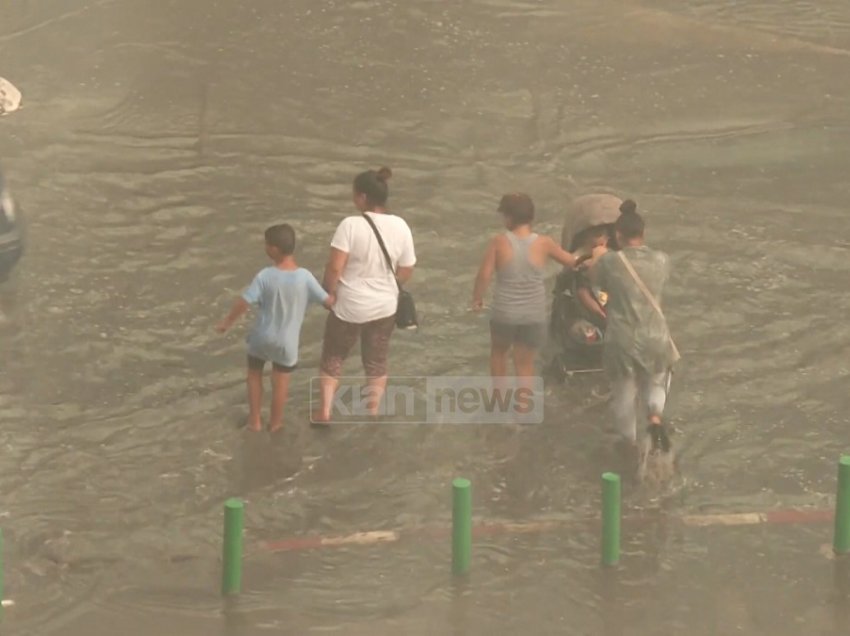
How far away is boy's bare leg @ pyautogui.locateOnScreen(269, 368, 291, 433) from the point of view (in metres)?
10.7

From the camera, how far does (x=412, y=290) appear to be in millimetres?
12984

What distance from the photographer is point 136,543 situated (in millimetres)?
9625

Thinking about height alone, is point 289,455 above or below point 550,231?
below

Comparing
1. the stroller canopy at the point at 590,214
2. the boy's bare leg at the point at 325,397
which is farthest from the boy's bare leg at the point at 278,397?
the stroller canopy at the point at 590,214

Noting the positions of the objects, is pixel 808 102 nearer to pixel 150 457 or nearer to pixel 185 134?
pixel 185 134

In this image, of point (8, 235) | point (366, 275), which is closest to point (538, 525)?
point (366, 275)

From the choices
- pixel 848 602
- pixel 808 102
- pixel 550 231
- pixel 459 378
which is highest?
pixel 808 102

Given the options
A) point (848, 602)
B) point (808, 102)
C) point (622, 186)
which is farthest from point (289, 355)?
point (808, 102)

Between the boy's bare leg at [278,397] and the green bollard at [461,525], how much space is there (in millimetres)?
1917

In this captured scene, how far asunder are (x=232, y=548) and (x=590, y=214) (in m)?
3.84

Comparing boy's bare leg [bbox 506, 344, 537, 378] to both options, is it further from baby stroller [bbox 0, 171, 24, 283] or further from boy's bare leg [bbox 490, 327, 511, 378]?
baby stroller [bbox 0, 171, 24, 283]

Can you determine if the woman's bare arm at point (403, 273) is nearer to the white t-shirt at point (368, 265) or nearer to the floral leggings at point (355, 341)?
the white t-shirt at point (368, 265)

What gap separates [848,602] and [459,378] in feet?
11.3

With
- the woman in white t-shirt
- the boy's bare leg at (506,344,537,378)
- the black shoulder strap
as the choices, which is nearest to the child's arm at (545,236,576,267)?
the boy's bare leg at (506,344,537,378)
